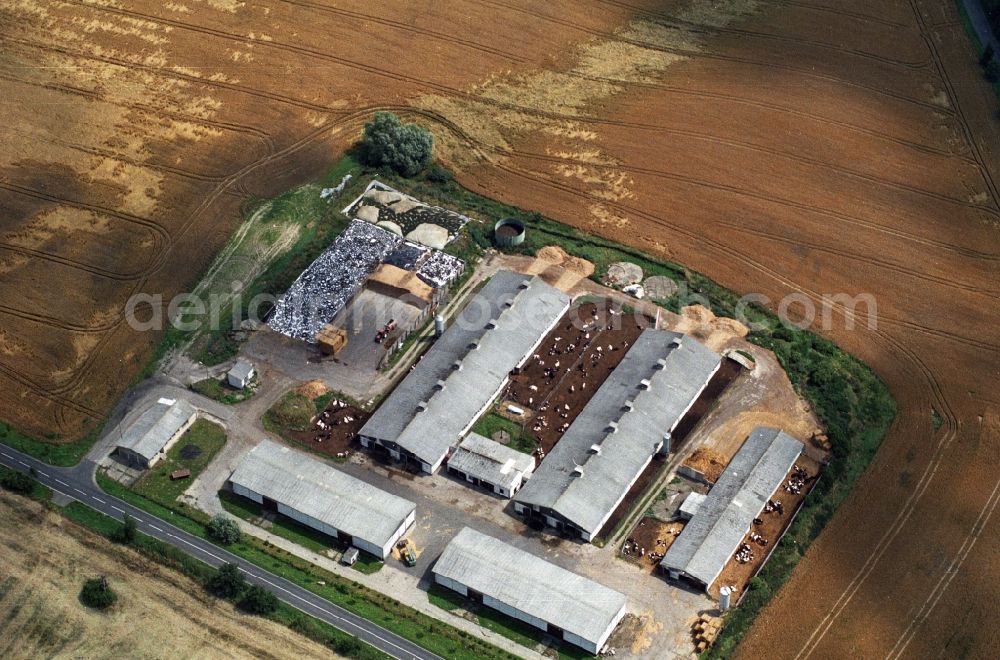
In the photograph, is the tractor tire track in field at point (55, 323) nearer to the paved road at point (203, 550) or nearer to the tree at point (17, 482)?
the paved road at point (203, 550)

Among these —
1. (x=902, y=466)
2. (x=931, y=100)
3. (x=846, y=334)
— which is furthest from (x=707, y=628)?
(x=931, y=100)

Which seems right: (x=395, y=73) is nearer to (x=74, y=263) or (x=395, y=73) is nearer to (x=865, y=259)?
(x=74, y=263)

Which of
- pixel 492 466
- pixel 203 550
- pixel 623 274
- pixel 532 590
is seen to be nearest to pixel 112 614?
pixel 203 550

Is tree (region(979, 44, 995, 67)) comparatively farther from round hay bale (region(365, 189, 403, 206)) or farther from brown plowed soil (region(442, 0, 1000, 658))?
round hay bale (region(365, 189, 403, 206))

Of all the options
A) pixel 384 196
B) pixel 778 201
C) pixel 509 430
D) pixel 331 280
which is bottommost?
pixel 509 430

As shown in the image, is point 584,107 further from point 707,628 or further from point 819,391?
point 707,628

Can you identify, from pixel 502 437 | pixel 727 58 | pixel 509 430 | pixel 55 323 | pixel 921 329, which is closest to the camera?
pixel 502 437

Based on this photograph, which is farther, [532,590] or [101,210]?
[101,210]
